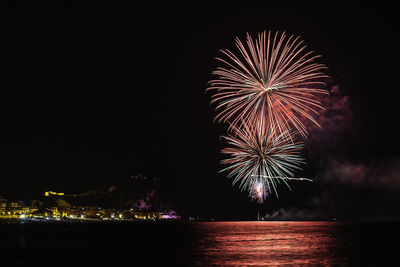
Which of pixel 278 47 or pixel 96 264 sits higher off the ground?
pixel 278 47

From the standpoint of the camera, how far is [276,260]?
37812mm

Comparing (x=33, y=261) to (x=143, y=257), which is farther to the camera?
(x=143, y=257)

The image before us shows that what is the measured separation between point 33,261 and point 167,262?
43.7 ft

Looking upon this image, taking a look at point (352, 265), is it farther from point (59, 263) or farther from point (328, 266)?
point (59, 263)

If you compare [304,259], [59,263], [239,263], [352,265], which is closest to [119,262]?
[59,263]

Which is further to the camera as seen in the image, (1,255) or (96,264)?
(1,255)

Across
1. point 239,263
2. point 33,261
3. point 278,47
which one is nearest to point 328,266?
point 239,263

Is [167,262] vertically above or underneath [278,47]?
underneath

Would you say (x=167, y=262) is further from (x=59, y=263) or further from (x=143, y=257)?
(x=59, y=263)

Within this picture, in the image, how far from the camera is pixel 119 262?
38.8 m

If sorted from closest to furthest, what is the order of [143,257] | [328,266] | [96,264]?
[328,266] → [96,264] → [143,257]

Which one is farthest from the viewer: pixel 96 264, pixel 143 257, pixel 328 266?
pixel 143 257

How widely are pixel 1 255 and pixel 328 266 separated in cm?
3406

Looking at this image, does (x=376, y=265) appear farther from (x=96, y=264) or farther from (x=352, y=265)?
(x=96, y=264)
